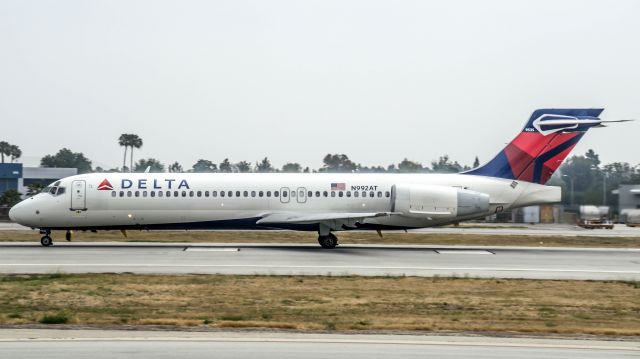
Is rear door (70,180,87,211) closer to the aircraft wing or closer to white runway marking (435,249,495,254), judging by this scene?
the aircraft wing

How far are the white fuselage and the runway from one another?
1.22 metres

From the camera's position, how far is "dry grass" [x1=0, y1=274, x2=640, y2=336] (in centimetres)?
1542

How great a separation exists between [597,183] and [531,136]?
57.7 m

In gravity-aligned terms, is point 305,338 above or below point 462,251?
below

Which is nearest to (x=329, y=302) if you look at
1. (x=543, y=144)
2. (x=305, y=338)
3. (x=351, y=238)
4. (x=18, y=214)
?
(x=305, y=338)

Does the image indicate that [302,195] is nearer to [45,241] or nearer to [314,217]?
[314,217]

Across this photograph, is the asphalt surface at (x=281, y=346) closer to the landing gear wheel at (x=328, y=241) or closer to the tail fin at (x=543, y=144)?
the landing gear wheel at (x=328, y=241)

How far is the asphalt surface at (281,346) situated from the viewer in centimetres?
1188

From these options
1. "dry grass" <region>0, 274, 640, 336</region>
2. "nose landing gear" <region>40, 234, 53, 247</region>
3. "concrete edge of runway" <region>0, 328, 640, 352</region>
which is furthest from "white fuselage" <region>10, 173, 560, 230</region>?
"concrete edge of runway" <region>0, 328, 640, 352</region>

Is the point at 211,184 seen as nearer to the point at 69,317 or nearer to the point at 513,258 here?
the point at 513,258

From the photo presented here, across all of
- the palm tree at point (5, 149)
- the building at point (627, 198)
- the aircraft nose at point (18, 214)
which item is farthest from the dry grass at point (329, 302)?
the palm tree at point (5, 149)

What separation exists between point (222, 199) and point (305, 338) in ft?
73.5

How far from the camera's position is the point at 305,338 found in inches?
531

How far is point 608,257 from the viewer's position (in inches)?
1245
